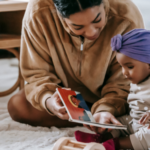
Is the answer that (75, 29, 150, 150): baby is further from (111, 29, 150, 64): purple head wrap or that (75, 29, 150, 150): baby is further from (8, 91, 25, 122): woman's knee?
(8, 91, 25, 122): woman's knee

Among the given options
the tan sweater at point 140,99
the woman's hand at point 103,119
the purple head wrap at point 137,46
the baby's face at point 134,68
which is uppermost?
the purple head wrap at point 137,46

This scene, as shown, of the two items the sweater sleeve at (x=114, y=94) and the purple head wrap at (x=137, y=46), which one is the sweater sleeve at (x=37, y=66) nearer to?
the sweater sleeve at (x=114, y=94)

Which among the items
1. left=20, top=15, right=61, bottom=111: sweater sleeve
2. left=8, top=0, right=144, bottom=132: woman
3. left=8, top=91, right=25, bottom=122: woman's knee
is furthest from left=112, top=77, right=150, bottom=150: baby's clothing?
left=8, top=91, right=25, bottom=122: woman's knee

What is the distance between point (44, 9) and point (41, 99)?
0.41m

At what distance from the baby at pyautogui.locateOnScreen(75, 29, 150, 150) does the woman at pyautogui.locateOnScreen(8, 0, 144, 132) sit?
0.32ft

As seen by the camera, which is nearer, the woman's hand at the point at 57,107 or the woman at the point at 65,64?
the woman's hand at the point at 57,107

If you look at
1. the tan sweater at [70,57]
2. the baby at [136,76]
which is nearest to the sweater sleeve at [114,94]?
the tan sweater at [70,57]

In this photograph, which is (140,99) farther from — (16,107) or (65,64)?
(16,107)

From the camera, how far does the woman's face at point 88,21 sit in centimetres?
88

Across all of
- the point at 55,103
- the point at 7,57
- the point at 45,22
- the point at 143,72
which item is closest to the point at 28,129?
the point at 55,103

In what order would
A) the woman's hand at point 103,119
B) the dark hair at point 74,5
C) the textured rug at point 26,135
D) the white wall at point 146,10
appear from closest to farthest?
the dark hair at point 74,5
the woman's hand at point 103,119
the textured rug at point 26,135
the white wall at point 146,10

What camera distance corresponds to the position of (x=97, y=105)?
1124mm

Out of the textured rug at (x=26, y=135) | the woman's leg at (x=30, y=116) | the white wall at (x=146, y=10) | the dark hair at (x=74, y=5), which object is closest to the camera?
the dark hair at (x=74, y=5)

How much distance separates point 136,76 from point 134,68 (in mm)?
33
